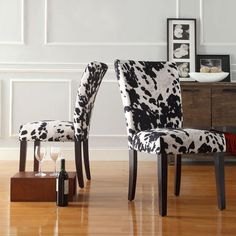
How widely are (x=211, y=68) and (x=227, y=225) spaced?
247 cm

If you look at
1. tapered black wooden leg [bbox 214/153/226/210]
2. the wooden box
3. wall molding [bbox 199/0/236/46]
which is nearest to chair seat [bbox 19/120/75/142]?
the wooden box

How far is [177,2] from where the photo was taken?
4.56 metres

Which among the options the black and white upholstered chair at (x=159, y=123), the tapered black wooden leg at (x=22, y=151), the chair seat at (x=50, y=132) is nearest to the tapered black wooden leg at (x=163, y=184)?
the black and white upholstered chair at (x=159, y=123)

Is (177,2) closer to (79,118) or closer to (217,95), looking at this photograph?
(217,95)

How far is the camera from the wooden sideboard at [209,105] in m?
4.16

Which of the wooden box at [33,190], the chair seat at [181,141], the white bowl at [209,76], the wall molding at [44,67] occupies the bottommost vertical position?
the wooden box at [33,190]

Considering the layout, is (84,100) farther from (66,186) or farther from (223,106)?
(223,106)

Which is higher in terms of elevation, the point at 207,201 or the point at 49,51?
the point at 49,51

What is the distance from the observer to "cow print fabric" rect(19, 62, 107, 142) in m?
3.08

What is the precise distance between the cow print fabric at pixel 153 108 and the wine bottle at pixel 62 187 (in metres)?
0.43

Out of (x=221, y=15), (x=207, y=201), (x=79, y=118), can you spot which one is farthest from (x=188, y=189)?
(x=221, y=15)

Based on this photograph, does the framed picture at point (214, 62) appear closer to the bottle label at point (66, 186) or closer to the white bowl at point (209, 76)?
the white bowl at point (209, 76)

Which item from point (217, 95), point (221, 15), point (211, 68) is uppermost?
point (221, 15)

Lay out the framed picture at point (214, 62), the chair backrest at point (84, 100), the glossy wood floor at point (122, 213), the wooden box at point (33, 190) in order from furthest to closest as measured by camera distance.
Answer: the framed picture at point (214, 62) → the chair backrest at point (84, 100) → the wooden box at point (33, 190) → the glossy wood floor at point (122, 213)
